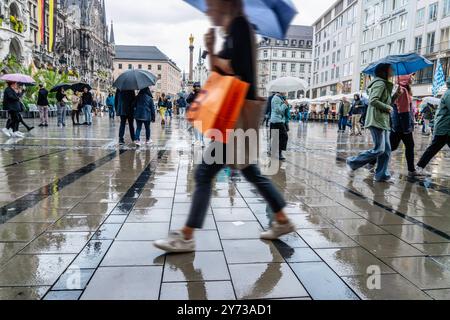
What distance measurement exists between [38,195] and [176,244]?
267 cm

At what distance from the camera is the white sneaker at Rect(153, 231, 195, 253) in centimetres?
316

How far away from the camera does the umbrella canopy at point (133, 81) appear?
10.7m

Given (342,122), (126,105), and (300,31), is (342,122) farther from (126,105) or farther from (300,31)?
(300,31)

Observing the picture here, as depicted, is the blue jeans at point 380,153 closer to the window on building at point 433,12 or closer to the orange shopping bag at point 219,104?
the orange shopping bag at point 219,104

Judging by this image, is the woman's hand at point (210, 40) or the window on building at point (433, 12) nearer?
the woman's hand at point (210, 40)

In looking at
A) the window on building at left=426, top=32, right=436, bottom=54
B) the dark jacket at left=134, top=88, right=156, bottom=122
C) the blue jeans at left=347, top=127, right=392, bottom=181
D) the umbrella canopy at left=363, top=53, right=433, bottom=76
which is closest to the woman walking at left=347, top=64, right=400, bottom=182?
the blue jeans at left=347, top=127, right=392, bottom=181

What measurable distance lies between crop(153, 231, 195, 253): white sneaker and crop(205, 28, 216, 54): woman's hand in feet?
4.75

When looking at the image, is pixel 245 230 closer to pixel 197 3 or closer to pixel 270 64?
pixel 197 3

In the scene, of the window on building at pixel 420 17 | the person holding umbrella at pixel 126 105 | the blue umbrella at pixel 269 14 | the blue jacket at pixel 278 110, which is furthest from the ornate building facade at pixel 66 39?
the window on building at pixel 420 17

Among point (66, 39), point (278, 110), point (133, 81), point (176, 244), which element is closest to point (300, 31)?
point (66, 39)

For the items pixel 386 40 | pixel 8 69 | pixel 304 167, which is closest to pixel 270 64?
pixel 386 40

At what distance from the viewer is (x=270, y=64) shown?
109312mm

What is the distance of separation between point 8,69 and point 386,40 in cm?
4502

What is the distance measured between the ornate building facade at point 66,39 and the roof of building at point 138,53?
2579 centimetres
